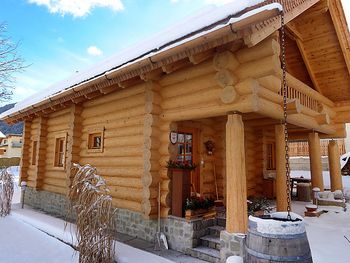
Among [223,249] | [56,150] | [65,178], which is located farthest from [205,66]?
[56,150]

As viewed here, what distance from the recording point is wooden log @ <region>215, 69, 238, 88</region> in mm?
4660

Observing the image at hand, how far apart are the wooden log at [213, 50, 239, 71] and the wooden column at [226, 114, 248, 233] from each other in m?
0.87

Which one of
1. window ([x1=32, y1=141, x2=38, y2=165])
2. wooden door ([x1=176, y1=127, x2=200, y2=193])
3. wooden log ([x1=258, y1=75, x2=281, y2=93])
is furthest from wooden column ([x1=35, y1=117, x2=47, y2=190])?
wooden log ([x1=258, y1=75, x2=281, y2=93])

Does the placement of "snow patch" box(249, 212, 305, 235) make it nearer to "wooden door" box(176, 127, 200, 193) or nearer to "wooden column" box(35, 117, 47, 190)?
"wooden door" box(176, 127, 200, 193)

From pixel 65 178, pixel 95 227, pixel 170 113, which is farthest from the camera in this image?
pixel 65 178

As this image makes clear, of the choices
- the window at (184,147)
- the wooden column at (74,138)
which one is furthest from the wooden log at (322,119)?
the wooden column at (74,138)

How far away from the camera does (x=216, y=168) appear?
7.87 m

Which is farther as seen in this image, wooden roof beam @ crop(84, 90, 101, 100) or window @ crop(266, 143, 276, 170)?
window @ crop(266, 143, 276, 170)

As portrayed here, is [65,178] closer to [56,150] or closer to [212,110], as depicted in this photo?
[56,150]

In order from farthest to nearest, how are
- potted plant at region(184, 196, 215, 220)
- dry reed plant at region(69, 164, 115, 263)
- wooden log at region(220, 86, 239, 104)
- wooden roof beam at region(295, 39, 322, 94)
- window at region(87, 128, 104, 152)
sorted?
window at region(87, 128, 104, 152) < wooden roof beam at region(295, 39, 322, 94) < potted plant at region(184, 196, 215, 220) < wooden log at region(220, 86, 239, 104) < dry reed plant at region(69, 164, 115, 263)

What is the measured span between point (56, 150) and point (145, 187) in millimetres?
5658

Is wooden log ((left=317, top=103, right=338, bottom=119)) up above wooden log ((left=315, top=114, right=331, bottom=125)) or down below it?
above

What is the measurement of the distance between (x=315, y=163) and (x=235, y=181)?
17.0 ft

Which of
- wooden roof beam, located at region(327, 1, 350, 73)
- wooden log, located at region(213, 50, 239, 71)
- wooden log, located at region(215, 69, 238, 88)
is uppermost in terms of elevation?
wooden roof beam, located at region(327, 1, 350, 73)
